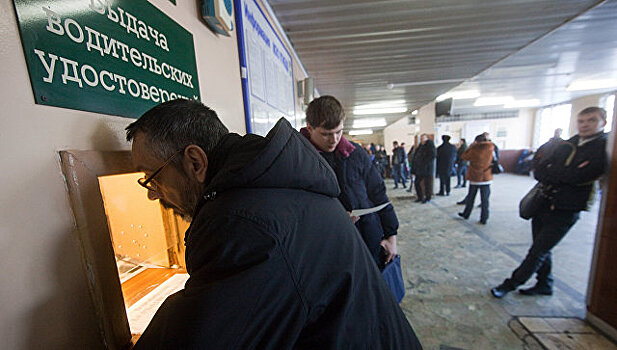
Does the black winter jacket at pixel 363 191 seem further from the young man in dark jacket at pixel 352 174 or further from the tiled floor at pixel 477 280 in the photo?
the tiled floor at pixel 477 280

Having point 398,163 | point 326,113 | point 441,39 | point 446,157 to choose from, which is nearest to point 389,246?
point 326,113

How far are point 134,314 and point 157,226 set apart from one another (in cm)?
38

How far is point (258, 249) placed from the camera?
477 millimetres

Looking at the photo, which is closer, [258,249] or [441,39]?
[258,249]

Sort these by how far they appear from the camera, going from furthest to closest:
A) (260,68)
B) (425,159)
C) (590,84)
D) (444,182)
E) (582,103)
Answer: (582,103)
(590,84)
(444,182)
(425,159)
(260,68)

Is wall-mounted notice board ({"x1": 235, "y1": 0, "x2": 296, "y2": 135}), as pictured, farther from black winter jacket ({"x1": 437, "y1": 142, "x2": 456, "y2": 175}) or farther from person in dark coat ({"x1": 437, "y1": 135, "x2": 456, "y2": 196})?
black winter jacket ({"x1": 437, "y1": 142, "x2": 456, "y2": 175})

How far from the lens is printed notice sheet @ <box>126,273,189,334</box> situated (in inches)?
33.0

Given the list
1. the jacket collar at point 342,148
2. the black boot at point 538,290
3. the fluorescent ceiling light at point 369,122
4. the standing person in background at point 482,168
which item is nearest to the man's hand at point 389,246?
the jacket collar at point 342,148

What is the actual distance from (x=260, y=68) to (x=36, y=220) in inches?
64.5

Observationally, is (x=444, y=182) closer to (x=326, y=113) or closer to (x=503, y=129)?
(x=326, y=113)

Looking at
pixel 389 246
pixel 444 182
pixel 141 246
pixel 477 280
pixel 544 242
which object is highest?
pixel 141 246

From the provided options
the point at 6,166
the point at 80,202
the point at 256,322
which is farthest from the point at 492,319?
the point at 6,166

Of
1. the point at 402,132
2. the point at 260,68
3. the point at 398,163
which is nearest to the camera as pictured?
the point at 260,68

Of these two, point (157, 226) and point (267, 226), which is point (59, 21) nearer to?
point (267, 226)
